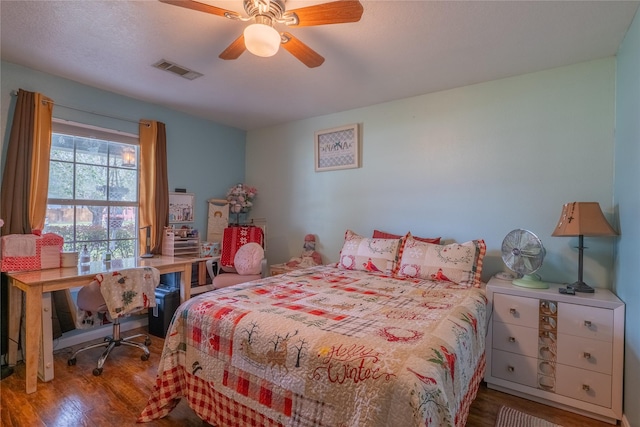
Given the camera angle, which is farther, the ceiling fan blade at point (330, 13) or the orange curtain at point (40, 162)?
the orange curtain at point (40, 162)

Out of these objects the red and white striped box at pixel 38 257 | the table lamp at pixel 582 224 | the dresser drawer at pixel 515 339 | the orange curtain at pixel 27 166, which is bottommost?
the dresser drawer at pixel 515 339

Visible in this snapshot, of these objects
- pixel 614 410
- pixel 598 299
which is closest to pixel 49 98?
pixel 598 299

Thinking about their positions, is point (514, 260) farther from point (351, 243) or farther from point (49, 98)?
point (49, 98)

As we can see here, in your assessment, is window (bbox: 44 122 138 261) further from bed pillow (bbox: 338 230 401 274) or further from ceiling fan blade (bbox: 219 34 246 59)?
bed pillow (bbox: 338 230 401 274)

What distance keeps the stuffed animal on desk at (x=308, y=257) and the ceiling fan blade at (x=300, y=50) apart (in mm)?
2109

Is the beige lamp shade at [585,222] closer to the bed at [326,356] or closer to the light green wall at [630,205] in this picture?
the light green wall at [630,205]

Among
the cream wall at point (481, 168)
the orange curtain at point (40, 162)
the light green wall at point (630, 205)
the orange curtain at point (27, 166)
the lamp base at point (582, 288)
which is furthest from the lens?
the orange curtain at point (40, 162)

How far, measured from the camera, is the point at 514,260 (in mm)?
2307

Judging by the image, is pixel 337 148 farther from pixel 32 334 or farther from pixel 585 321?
pixel 32 334

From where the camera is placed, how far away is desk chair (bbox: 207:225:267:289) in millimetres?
3350

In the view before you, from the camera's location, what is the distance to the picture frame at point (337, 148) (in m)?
3.46

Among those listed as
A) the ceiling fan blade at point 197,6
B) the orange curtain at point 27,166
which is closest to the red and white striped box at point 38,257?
the orange curtain at point 27,166

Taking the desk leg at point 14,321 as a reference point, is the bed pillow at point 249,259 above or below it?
above

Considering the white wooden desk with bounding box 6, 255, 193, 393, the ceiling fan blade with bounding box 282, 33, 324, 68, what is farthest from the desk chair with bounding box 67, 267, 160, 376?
the ceiling fan blade with bounding box 282, 33, 324, 68
